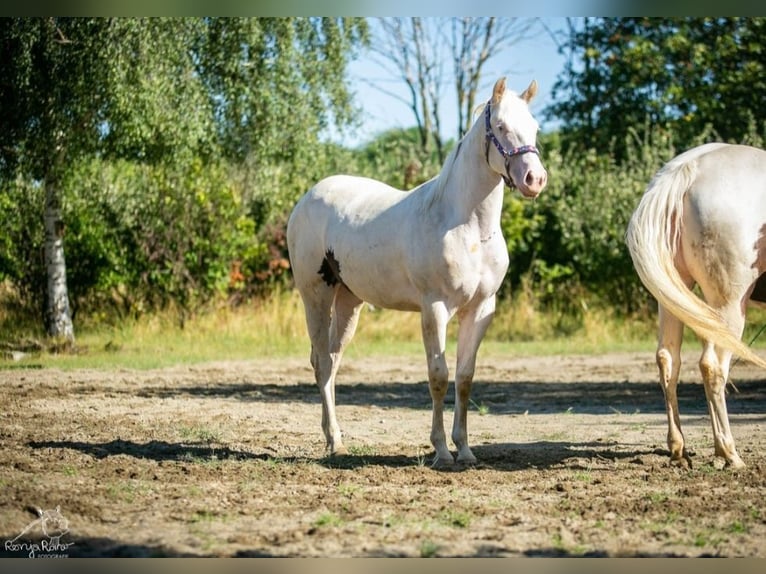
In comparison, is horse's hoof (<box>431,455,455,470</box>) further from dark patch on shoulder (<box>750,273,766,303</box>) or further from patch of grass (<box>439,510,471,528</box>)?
dark patch on shoulder (<box>750,273,766,303</box>)

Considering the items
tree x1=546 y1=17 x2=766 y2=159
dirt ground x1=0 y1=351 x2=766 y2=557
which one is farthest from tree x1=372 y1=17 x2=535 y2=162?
dirt ground x1=0 y1=351 x2=766 y2=557

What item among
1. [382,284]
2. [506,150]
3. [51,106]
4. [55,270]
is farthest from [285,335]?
[506,150]

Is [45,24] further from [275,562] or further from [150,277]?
[275,562]

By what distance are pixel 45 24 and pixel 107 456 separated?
22.2 feet

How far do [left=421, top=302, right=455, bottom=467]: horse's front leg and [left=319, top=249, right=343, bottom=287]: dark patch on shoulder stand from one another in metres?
0.93

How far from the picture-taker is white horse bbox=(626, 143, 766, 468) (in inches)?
228

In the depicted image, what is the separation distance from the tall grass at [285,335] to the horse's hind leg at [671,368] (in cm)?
660

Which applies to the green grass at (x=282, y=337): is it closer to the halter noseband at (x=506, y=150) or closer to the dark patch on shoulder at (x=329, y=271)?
the dark patch on shoulder at (x=329, y=271)

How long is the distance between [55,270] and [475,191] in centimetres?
856

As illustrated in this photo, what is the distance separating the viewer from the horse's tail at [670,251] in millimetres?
5598

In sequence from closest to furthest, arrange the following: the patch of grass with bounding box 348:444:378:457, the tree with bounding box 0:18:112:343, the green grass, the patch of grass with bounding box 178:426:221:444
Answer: the patch of grass with bounding box 348:444:378:457, the patch of grass with bounding box 178:426:221:444, the tree with bounding box 0:18:112:343, the green grass

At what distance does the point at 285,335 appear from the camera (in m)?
14.5

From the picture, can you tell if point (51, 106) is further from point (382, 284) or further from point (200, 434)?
point (382, 284)

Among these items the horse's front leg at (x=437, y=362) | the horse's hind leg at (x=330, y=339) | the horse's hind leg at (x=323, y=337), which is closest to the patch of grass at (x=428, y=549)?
the horse's front leg at (x=437, y=362)
